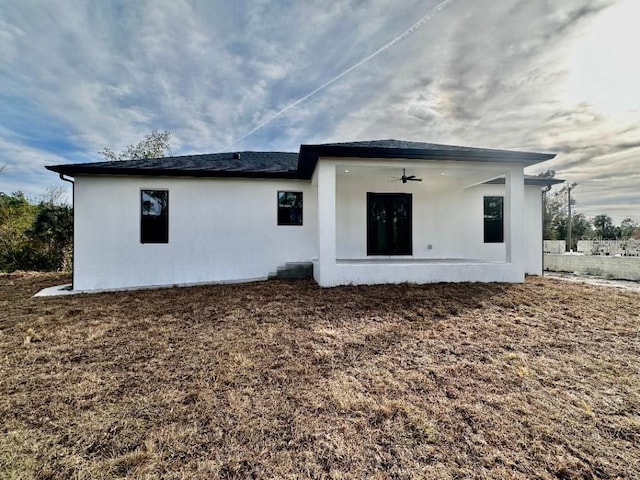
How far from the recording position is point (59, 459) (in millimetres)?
2012

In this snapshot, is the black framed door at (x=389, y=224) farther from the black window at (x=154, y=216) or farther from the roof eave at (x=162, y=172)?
the black window at (x=154, y=216)

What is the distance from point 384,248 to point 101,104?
13240 millimetres

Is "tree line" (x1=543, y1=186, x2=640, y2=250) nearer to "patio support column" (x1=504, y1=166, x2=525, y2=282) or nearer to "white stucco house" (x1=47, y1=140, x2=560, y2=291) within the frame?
"white stucco house" (x1=47, y1=140, x2=560, y2=291)

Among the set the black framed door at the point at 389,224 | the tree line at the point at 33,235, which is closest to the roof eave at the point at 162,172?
the black framed door at the point at 389,224

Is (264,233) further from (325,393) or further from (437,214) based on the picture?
(325,393)

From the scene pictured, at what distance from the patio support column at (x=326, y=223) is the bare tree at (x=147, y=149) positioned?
1846 cm

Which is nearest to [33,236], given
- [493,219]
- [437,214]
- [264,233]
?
[264,233]

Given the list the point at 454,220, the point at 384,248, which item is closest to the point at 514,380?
the point at 384,248

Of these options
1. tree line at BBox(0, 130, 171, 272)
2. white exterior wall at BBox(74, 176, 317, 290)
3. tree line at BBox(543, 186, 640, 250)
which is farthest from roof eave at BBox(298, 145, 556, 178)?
tree line at BBox(543, 186, 640, 250)

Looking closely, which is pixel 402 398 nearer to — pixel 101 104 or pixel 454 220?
pixel 454 220

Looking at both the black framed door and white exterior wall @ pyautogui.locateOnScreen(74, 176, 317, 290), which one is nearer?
white exterior wall @ pyautogui.locateOnScreen(74, 176, 317, 290)

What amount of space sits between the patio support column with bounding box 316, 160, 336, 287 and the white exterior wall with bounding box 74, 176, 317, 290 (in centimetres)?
210

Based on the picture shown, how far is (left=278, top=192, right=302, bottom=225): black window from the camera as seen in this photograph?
356 inches

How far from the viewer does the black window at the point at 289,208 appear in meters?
9.05
